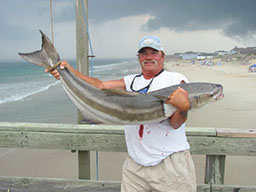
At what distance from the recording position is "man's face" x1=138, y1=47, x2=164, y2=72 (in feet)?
8.50

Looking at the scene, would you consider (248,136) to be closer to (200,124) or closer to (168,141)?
(168,141)

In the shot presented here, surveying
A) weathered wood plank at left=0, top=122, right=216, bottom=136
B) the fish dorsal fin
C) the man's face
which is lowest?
weathered wood plank at left=0, top=122, right=216, bottom=136

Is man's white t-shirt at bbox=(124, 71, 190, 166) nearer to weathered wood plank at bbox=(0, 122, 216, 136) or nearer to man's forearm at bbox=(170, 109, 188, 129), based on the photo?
man's forearm at bbox=(170, 109, 188, 129)

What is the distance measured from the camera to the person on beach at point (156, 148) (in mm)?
2459

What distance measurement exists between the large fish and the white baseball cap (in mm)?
529

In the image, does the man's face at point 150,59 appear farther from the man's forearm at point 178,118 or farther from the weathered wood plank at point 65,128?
the weathered wood plank at point 65,128

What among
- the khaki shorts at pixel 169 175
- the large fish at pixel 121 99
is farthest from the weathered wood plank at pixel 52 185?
the large fish at pixel 121 99

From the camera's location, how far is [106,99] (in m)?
2.43

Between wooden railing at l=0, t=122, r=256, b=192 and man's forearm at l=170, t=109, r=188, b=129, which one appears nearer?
man's forearm at l=170, t=109, r=188, b=129

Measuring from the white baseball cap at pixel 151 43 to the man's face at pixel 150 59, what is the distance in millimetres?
60

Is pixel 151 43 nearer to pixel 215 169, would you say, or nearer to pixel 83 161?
pixel 215 169

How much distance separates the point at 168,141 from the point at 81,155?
1.36m

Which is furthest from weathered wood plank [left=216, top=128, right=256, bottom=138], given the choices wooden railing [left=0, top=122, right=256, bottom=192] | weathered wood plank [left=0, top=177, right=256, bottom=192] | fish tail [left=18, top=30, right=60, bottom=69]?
fish tail [left=18, top=30, right=60, bottom=69]

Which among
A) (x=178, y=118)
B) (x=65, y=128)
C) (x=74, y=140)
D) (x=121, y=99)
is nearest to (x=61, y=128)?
(x=65, y=128)
